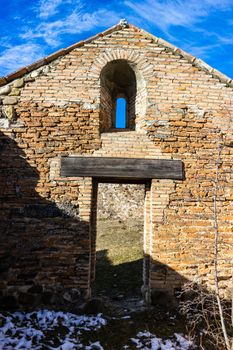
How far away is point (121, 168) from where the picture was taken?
616cm

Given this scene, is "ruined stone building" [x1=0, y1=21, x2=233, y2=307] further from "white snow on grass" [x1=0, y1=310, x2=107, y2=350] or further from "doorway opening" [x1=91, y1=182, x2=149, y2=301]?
"doorway opening" [x1=91, y1=182, x2=149, y2=301]

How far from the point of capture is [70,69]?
21.1 ft

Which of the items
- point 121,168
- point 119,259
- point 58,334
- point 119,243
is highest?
point 121,168

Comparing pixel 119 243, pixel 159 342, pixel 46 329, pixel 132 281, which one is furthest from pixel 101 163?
pixel 119 243

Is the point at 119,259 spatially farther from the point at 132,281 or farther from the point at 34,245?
the point at 34,245

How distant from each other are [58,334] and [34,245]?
1737 millimetres

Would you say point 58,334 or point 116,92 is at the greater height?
point 116,92

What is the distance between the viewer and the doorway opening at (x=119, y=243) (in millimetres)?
7324

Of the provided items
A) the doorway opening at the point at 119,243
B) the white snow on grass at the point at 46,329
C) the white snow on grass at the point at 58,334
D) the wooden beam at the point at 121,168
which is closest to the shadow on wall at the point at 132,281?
the doorway opening at the point at 119,243

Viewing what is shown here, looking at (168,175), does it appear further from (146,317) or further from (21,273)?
(21,273)

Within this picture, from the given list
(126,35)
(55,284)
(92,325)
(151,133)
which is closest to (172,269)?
(92,325)

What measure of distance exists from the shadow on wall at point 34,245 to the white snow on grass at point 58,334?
1.18 feet

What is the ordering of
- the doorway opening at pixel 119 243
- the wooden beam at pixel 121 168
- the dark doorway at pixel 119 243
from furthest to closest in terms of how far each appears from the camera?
the dark doorway at pixel 119 243
the doorway opening at pixel 119 243
the wooden beam at pixel 121 168

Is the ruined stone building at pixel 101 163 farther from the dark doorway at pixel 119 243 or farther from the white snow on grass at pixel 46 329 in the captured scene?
the dark doorway at pixel 119 243
